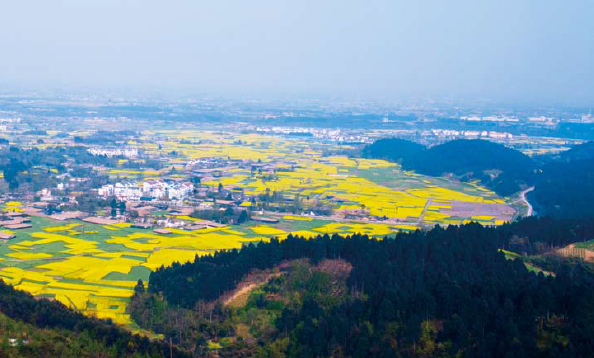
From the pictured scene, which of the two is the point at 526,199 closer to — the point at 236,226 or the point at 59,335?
the point at 236,226

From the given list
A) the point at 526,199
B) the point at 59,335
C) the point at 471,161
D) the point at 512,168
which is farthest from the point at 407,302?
the point at 471,161

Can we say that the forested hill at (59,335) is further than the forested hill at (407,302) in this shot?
No

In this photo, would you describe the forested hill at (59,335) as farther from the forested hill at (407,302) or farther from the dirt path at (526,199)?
the dirt path at (526,199)

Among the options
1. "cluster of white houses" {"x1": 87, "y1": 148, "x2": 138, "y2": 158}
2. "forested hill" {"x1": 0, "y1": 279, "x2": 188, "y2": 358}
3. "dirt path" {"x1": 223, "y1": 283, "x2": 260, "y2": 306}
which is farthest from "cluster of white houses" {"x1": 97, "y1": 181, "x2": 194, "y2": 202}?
"forested hill" {"x1": 0, "y1": 279, "x2": 188, "y2": 358}

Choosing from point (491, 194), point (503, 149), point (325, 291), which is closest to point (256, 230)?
point (325, 291)

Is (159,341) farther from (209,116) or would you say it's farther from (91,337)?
(209,116)

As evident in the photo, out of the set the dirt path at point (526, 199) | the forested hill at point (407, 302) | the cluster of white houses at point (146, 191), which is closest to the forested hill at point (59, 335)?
the forested hill at point (407, 302)

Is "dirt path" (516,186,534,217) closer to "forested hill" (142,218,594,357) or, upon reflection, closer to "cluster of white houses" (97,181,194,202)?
"forested hill" (142,218,594,357)
